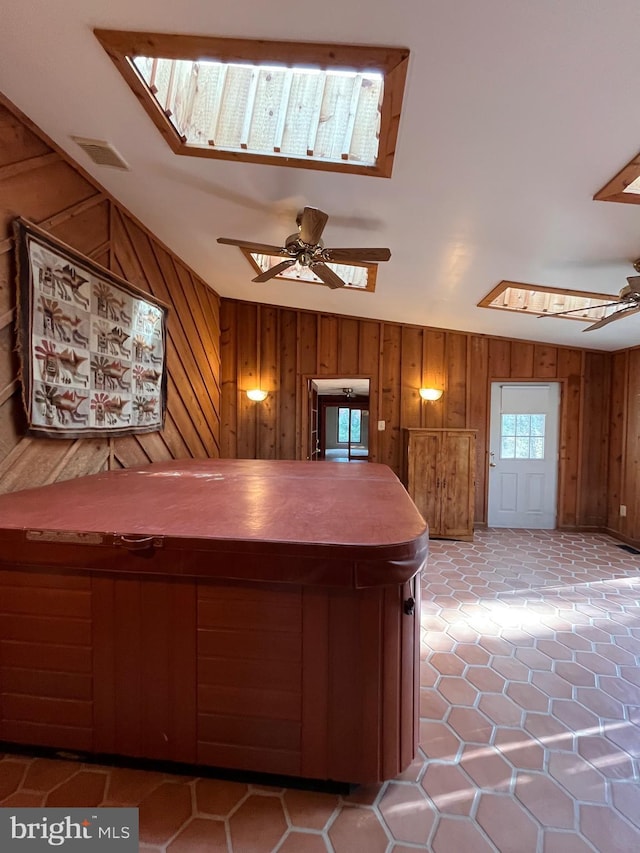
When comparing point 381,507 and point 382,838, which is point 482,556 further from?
point 382,838

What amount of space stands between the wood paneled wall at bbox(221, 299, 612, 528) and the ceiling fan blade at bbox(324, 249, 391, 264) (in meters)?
2.75

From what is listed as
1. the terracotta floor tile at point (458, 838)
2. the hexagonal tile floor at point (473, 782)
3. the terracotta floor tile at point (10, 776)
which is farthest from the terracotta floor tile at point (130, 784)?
the terracotta floor tile at point (458, 838)

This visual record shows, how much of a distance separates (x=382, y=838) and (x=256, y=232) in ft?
12.2

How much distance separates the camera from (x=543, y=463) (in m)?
5.29

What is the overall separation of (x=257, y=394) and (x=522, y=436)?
3.79 metres

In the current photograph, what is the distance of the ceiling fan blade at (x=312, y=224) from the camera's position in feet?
7.84

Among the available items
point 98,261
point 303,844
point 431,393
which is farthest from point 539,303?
point 303,844

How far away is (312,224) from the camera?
2.45 meters

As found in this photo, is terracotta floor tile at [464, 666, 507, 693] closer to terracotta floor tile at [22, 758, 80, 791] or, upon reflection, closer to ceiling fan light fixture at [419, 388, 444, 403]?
terracotta floor tile at [22, 758, 80, 791]

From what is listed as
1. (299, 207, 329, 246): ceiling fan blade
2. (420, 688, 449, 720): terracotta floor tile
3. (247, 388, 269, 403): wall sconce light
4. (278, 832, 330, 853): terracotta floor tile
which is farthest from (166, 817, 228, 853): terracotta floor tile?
(247, 388, 269, 403): wall sconce light

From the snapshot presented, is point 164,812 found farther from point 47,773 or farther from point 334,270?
point 334,270

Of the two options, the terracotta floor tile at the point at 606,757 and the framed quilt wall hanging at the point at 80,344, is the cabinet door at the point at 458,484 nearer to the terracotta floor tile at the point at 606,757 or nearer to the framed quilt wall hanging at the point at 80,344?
the terracotta floor tile at the point at 606,757

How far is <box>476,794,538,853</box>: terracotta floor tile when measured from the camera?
50.1 inches

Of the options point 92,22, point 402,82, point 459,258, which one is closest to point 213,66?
point 92,22
